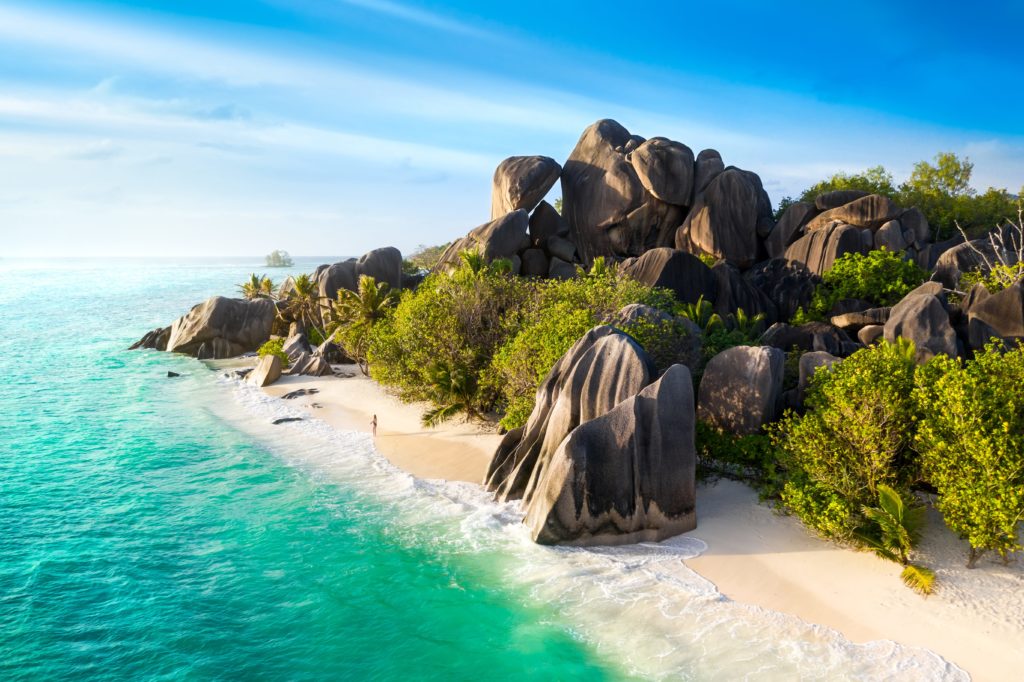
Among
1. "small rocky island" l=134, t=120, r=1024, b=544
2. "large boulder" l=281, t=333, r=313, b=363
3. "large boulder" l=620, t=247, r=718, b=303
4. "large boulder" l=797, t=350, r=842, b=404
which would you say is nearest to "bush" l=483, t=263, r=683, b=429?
"small rocky island" l=134, t=120, r=1024, b=544

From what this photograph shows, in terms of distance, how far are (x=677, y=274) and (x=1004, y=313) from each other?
44.4ft

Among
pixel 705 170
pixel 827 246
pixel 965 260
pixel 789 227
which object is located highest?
A: pixel 705 170

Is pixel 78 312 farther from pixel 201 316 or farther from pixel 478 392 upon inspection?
pixel 478 392

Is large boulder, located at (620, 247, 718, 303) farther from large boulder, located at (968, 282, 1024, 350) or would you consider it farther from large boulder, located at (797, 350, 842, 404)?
large boulder, located at (797, 350, 842, 404)

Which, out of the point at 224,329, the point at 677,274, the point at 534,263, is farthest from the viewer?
the point at 224,329

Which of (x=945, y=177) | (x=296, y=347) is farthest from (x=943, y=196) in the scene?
(x=296, y=347)

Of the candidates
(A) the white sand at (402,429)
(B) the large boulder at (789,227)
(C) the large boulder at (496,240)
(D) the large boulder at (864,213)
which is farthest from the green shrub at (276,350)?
(D) the large boulder at (864,213)

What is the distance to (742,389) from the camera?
19078 millimetres

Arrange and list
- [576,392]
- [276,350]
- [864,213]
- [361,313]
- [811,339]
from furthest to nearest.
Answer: [276,350], [864,213], [361,313], [811,339], [576,392]

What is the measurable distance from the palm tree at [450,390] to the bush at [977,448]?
49.9 ft

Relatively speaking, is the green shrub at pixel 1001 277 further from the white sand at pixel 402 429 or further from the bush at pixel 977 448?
the white sand at pixel 402 429

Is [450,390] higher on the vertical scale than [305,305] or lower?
lower

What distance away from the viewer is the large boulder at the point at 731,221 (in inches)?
1672

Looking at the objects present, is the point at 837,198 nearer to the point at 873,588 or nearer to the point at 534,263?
the point at 534,263
